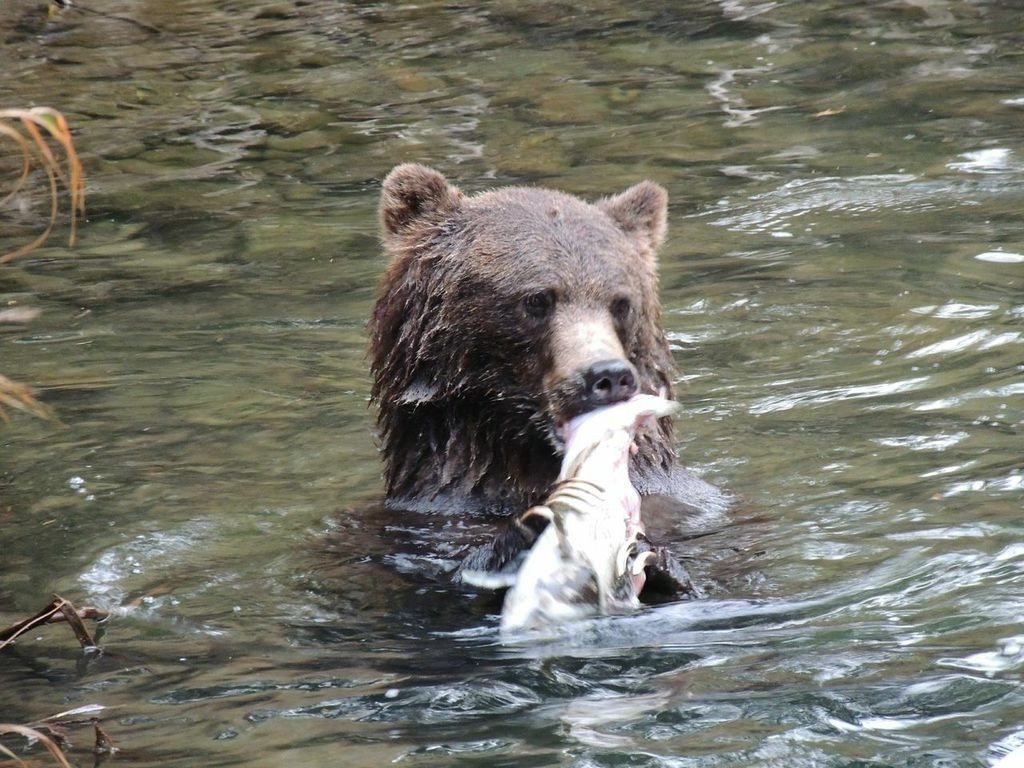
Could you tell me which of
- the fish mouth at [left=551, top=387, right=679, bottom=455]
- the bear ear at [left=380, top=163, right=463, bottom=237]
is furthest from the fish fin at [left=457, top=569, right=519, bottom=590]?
the bear ear at [left=380, top=163, right=463, bottom=237]

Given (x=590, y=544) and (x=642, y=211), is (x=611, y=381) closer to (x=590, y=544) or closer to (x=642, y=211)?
(x=590, y=544)

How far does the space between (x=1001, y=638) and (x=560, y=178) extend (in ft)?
23.6

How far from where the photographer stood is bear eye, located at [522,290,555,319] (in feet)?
20.0

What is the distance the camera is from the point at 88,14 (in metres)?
16.4

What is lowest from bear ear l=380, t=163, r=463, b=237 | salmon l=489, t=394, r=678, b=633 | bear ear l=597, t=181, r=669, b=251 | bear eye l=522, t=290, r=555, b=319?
salmon l=489, t=394, r=678, b=633

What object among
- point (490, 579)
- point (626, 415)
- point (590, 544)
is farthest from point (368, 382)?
point (590, 544)

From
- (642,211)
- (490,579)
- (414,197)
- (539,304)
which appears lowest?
(490,579)

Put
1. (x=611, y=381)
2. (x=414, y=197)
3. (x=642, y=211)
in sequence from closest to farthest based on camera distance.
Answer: (x=611, y=381)
(x=414, y=197)
(x=642, y=211)

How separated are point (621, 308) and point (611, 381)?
70 centimetres

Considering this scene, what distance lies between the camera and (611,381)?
554cm

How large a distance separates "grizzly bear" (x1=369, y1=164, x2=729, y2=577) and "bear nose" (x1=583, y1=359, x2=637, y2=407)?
12.0 inches

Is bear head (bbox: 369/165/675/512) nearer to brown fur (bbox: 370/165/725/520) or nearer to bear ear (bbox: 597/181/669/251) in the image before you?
brown fur (bbox: 370/165/725/520)

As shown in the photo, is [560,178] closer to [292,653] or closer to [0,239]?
[0,239]

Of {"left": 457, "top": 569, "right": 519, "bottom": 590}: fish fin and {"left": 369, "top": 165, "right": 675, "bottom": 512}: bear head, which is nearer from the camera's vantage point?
{"left": 457, "top": 569, "right": 519, "bottom": 590}: fish fin
